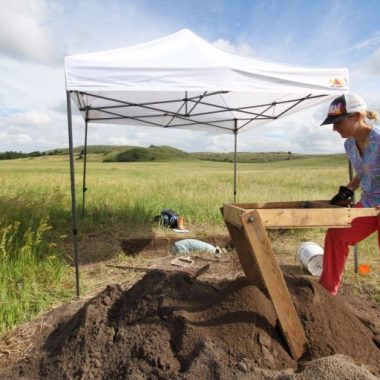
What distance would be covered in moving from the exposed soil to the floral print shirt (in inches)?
39.9

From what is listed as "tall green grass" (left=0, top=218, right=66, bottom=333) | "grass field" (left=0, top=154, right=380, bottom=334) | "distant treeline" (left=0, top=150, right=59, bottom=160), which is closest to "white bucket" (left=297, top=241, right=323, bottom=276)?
"grass field" (left=0, top=154, right=380, bottom=334)

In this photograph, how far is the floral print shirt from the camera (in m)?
3.46

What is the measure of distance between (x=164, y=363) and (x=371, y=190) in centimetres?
234

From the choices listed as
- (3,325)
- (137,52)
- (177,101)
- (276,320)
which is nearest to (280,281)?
(276,320)

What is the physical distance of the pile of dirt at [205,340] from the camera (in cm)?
259

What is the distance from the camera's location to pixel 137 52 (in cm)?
513

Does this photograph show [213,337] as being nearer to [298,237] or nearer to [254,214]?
[254,214]

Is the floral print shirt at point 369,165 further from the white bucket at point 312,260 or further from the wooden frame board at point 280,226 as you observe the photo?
the white bucket at point 312,260

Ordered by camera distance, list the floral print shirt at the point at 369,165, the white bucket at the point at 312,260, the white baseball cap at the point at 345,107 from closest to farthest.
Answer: the white baseball cap at the point at 345,107 < the floral print shirt at the point at 369,165 < the white bucket at the point at 312,260

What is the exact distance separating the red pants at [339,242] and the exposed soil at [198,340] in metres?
0.29

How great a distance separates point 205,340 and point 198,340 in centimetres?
5

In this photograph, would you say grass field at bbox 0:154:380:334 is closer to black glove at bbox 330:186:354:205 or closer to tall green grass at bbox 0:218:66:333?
tall green grass at bbox 0:218:66:333

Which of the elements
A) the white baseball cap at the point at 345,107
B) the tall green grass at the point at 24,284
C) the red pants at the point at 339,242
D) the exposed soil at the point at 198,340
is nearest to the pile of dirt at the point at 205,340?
the exposed soil at the point at 198,340

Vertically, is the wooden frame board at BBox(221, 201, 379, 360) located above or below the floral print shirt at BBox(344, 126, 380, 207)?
below
